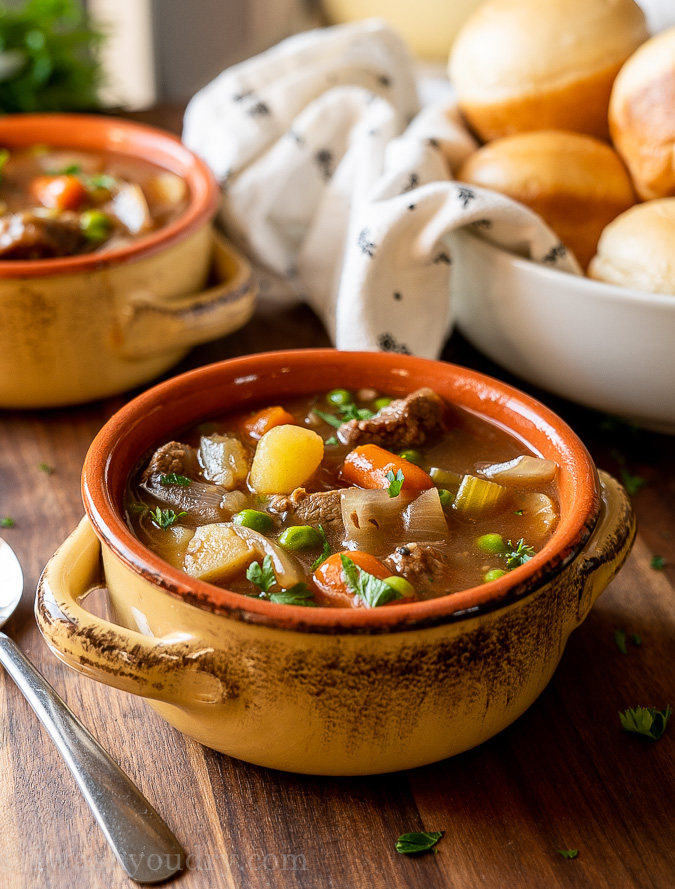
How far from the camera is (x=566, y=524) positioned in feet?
5.11

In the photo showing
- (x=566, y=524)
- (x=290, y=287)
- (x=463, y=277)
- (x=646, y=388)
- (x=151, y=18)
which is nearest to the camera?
(x=566, y=524)

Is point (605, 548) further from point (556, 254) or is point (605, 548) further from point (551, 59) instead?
point (551, 59)

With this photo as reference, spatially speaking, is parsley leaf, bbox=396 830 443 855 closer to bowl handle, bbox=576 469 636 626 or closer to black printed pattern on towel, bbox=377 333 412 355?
bowl handle, bbox=576 469 636 626

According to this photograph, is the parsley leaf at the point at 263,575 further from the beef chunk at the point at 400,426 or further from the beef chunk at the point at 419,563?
the beef chunk at the point at 400,426

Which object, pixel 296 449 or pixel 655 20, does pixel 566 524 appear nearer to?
pixel 296 449

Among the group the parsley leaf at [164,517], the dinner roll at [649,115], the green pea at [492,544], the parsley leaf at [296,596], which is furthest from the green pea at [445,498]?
the dinner roll at [649,115]

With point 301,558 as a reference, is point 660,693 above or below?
below

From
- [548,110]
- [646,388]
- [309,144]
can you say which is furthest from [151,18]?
[646,388]

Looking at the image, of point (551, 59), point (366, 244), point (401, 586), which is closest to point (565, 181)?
point (551, 59)

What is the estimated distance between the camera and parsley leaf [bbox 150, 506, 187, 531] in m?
1.69

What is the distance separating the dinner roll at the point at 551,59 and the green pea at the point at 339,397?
1.15 metres

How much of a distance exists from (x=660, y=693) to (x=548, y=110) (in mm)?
1662

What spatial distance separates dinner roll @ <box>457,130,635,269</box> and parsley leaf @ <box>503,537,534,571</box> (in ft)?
3.82

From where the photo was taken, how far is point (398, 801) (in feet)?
5.14
